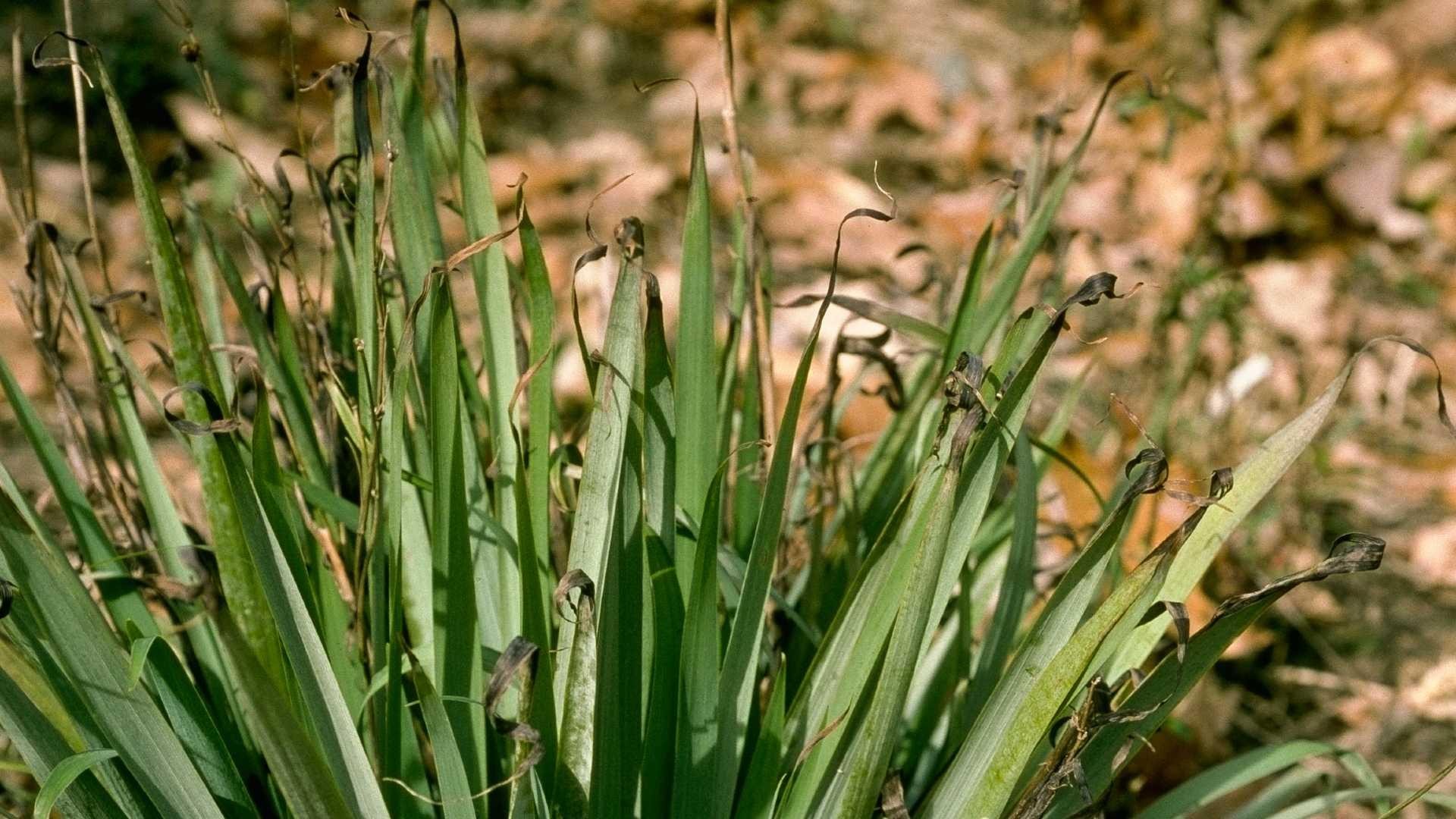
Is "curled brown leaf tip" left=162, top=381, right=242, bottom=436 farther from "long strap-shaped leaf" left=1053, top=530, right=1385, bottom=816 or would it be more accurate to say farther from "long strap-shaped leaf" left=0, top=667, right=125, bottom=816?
"long strap-shaped leaf" left=1053, top=530, right=1385, bottom=816

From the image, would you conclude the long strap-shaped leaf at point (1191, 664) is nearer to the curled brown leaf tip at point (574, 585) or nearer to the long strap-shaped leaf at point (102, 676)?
the curled brown leaf tip at point (574, 585)

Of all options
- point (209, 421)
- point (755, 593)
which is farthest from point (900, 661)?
point (209, 421)

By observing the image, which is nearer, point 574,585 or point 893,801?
point 574,585

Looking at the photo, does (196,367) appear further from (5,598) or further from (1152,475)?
(1152,475)

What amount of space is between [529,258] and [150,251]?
21 centimetres

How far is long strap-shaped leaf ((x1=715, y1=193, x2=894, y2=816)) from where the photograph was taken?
72 centimetres

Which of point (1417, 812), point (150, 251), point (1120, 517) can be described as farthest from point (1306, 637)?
point (150, 251)

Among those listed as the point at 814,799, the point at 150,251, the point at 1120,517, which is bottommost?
the point at 814,799

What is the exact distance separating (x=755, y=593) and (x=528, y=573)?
0.13 meters

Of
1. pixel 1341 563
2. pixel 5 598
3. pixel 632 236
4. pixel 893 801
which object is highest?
pixel 632 236

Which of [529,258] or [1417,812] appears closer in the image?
[529,258]

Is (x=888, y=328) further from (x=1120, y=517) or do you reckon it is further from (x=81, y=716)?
(x=81, y=716)

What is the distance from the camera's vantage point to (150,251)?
0.69m

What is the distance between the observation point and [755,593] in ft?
2.42
